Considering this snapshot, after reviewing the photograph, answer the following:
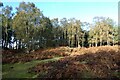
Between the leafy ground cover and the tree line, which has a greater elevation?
the tree line

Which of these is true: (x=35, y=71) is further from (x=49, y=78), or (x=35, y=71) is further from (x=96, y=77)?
(x=96, y=77)

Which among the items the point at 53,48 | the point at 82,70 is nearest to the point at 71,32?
the point at 53,48

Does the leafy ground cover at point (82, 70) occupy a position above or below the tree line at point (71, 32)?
below

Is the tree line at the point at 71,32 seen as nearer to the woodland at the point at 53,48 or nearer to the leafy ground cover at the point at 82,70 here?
the woodland at the point at 53,48

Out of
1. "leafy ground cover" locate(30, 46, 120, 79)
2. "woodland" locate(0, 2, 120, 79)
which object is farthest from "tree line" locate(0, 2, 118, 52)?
"leafy ground cover" locate(30, 46, 120, 79)

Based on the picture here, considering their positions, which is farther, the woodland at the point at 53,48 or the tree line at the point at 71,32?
the tree line at the point at 71,32

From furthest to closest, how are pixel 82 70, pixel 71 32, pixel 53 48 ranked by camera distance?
pixel 71 32 < pixel 53 48 < pixel 82 70

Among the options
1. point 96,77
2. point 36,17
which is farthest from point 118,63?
point 36,17

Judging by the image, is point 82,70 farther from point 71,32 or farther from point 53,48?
point 71,32

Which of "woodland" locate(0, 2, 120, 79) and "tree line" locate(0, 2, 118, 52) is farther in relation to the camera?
"tree line" locate(0, 2, 118, 52)

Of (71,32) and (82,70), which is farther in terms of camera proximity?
(71,32)

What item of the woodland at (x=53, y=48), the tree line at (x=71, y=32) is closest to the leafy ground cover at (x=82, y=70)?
the woodland at (x=53, y=48)

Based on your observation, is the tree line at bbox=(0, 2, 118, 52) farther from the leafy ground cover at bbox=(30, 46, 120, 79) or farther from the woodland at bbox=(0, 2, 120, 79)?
the leafy ground cover at bbox=(30, 46, 120, 79)

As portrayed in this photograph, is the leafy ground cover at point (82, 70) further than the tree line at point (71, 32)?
No
